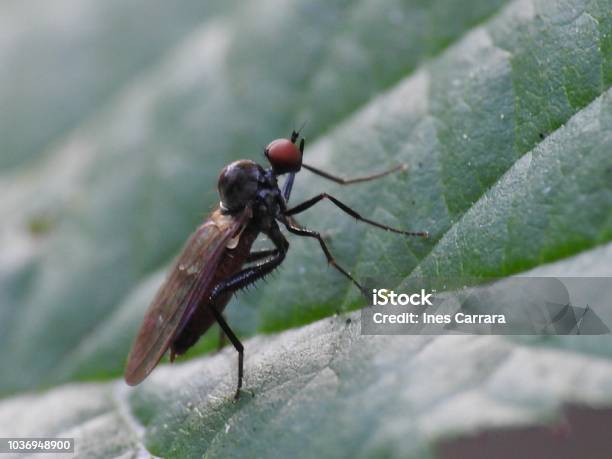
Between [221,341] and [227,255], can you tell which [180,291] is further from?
[221,341]

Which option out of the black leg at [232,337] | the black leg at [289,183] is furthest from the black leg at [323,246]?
the black leg at [232,337]

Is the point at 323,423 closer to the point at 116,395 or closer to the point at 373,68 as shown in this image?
the point at 116,395

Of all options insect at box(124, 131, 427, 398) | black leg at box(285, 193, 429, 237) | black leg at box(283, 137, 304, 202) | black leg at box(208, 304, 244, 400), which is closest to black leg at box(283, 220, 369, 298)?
insect at box(124, 131, 427, 398)

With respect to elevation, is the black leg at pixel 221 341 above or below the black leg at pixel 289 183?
below

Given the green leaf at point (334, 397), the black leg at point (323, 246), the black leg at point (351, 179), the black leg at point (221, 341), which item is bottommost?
the black leg at point (221, 341)

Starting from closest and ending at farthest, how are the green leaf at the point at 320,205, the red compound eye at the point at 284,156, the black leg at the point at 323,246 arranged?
1. the green leaf at the point at 320,205
2. the black leg at the point at 323,246
3. the red compound eye at the point at 284,156

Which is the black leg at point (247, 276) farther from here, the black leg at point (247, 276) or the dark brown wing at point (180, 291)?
the dark brown wing at point (180, 291)
